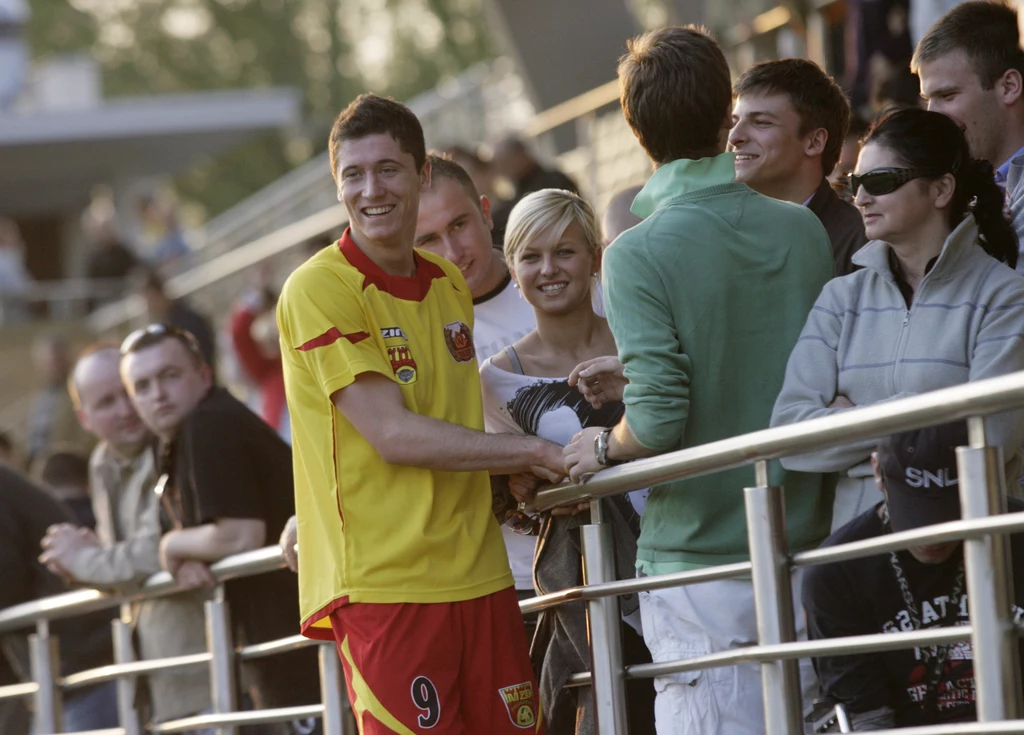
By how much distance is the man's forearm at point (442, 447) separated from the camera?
371 centimetres

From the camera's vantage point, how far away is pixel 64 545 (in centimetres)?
568

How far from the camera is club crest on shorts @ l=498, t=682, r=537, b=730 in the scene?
3820mm

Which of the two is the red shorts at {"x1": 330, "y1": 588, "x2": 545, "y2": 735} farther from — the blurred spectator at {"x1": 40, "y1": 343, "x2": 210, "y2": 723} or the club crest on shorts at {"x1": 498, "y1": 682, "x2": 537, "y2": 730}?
the blurred spectator at {"x1": 40, "y1": 343, "x2": 210, "y2": 723}

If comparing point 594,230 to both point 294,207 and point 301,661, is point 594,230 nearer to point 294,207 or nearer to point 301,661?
point 301,661

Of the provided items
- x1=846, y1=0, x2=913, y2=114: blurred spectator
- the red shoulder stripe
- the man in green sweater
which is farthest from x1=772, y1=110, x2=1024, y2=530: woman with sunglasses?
x1=846, y1=0, x2=913, y2=114: blurred spectator

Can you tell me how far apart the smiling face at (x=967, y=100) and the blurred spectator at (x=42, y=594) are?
398 centimetres

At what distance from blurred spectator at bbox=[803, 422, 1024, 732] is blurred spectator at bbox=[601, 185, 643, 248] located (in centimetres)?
165

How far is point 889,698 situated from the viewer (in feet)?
11.7

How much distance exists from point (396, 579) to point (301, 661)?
1.81 metres

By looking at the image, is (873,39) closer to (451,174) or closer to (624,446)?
(451,174)

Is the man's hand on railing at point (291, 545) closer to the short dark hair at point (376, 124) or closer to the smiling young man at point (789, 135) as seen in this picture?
the short dark hair at point (376, 124)

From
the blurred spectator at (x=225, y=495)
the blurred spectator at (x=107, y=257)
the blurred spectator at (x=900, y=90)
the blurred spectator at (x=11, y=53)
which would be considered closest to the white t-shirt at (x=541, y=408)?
the blurred spectator at (x=225, y=495)

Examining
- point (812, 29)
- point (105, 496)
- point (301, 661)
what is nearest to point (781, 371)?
point (301, 661)

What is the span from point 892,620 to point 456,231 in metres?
1.99
